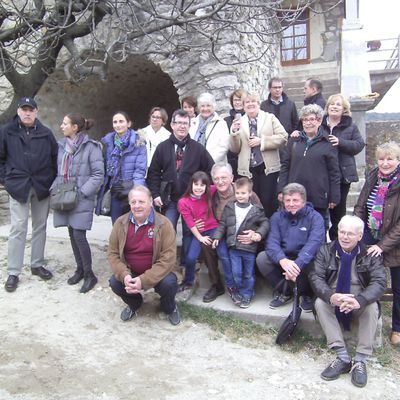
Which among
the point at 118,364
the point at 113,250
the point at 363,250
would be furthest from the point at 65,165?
the point at 363,250

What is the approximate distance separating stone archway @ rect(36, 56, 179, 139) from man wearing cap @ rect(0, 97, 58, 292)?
2924 mm

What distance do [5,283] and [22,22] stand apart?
242 cm

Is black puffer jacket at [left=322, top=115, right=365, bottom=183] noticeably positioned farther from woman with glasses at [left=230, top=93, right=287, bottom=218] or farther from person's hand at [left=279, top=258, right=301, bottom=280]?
person's hand at [left=279, top=258, right=301, bottom=280]

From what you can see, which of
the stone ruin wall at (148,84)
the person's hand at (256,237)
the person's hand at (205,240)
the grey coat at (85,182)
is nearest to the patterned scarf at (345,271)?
the person's hand at (256,237)

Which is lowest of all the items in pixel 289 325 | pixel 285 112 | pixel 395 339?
pixel 395 339

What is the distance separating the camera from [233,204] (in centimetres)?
345

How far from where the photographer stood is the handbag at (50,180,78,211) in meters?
3.56

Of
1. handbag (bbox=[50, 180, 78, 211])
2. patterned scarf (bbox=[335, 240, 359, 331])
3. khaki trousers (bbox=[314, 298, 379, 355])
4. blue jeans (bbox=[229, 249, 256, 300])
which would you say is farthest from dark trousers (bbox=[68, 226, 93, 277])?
patterned scarf (bbox=[335, 240, 359, 331])

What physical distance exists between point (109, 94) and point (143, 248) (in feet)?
18.6

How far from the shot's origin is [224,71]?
580cm

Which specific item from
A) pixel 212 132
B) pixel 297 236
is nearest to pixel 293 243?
pixel 297 236

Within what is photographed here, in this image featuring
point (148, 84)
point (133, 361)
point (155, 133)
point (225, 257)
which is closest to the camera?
point (133, 361)

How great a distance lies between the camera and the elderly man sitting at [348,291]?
2.73 m

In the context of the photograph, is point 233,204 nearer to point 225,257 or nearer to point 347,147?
point 225,257
